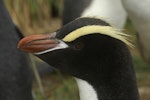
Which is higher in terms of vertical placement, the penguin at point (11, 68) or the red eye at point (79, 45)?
the red eye at point (79, 45)

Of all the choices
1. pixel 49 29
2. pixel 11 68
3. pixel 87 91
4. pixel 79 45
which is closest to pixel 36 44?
pixel 79 45

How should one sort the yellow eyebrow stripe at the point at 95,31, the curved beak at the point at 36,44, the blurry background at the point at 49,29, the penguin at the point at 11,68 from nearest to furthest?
the yellow eyebrow stripe at the point at 95,31
the curved beak at the point at 36,44
the penguin at the point at 11,68
the blurry background at the point at 49,29

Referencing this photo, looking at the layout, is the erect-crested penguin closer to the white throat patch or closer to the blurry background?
the white throat patch

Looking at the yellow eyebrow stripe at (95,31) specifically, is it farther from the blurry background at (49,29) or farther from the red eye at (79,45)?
the blurry background at (49,29)

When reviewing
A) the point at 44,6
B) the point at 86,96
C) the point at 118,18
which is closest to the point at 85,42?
the point at 86,96

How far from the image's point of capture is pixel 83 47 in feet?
8.45

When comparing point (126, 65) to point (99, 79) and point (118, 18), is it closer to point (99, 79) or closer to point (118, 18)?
point (99, 79)

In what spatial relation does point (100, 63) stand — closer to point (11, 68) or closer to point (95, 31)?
point (95, 31)

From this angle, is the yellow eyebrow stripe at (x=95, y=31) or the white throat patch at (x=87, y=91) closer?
the yellow eyebrow stripe at (x=95, y=31)

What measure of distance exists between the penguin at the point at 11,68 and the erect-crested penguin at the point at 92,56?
0.47m

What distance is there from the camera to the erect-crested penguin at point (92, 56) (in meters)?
2.54

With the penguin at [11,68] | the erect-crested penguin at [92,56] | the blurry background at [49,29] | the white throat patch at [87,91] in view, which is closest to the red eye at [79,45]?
the erect-crested penguin at [92,56]

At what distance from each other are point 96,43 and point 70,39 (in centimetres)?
11

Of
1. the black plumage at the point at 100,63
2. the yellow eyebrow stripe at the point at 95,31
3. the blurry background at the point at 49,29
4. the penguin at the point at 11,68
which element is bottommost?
the blurry background at the point at 49,29
